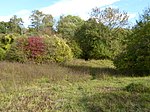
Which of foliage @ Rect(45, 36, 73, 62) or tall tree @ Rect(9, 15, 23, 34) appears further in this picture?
tall tree @ Rect(9, 15, 23, 34)

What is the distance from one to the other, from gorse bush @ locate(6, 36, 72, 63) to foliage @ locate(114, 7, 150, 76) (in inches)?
212

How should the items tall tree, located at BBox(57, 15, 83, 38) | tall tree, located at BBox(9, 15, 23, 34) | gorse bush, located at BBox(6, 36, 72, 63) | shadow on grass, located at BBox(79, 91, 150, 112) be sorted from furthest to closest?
tall tree, located at BBox(9, 15, 23, 34) < tall tree, located at BBox(57, 15, 83, 38) < gorse bush, located at BBox(6, 36, 72, 63) < shadow on grass, located at BBox(79, 91, 150, 112)

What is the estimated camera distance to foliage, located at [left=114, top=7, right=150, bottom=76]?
15.9 m

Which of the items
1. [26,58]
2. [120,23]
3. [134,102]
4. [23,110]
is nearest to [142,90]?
[134,102]

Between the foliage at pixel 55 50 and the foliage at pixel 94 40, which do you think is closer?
the foliage at pixel 55 50

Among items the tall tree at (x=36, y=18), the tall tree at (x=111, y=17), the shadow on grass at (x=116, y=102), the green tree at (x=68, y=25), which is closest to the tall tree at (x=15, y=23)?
the tall tree at (x=36, y=18)

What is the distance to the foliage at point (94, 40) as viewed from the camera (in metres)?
27.6

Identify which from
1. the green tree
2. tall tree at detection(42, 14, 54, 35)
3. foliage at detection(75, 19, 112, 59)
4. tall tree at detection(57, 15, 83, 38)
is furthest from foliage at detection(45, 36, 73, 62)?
tall tree at detection(42, 14, 54, 35)

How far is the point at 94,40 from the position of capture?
27.7m

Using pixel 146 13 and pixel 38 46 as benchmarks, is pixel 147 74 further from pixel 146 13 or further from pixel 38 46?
pixel 38 46

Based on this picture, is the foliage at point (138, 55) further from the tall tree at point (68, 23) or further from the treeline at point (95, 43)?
the tall tree at point (68, 23)

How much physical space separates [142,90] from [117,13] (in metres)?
22.6

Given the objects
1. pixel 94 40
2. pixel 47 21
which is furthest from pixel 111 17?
pixel 47 21

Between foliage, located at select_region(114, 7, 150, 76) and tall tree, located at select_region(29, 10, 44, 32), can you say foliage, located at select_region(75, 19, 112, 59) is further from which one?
tall tree, located at select_region(29, 10, 44, 32)
